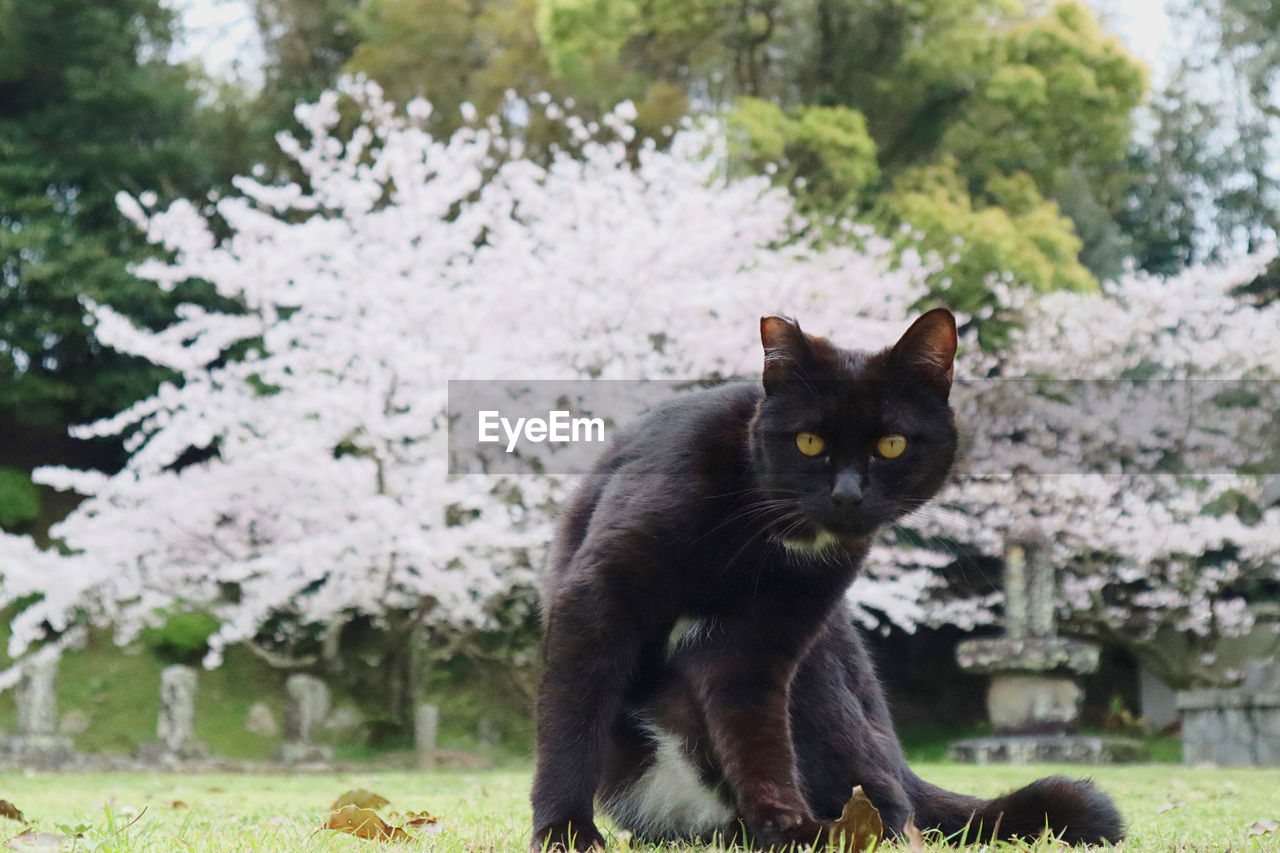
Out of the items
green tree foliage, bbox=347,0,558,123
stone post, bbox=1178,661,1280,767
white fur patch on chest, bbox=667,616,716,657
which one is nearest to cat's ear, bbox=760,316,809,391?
white fur patch on chest, bbox=667,616,716,657

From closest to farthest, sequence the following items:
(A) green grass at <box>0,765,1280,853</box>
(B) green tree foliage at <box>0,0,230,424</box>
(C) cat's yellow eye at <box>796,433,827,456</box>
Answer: (A) green grass at <box>0,765,1280,853</box> → (C) cat's yellow eye at <box>796,433,827,456</box> → (B) green tree foliage at <box>0,0,230,424</box>

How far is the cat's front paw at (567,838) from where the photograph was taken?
6.28ft

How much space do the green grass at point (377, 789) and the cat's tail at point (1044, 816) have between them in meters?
0.07

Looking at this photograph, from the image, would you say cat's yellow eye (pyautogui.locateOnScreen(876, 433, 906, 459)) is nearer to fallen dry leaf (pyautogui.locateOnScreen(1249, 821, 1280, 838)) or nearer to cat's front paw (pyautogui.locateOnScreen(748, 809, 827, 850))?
cat's front paw (pyautogui.locateOnScreen(748, 809, 827, 850))

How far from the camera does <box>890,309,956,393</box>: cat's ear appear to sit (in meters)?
2.05

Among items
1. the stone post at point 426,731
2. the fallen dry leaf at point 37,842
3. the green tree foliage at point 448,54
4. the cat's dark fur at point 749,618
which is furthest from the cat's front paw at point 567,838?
the green tree foliage at point 448,54

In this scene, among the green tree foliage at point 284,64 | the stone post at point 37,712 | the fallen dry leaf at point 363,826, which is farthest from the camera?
the green tree foliage at point 284,64

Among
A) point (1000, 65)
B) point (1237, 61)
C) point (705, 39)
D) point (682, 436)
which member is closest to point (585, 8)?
point (705, 39)

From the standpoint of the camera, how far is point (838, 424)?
6.75 feet

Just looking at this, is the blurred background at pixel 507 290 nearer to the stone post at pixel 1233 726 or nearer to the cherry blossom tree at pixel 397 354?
the cherry blossom tree at pixel 397 354

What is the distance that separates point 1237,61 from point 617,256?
11.5m

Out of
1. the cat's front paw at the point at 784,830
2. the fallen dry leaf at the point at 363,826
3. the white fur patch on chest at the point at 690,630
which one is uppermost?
the white fur patch on chest at the point at 690,630

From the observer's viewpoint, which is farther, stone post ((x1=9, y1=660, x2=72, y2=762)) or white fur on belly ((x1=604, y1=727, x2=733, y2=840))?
stone post ((x1=9, y1=660, x2=72, y2=762))

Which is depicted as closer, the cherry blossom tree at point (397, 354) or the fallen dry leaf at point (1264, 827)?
the fallen dry leaf at point (1264, 827)
